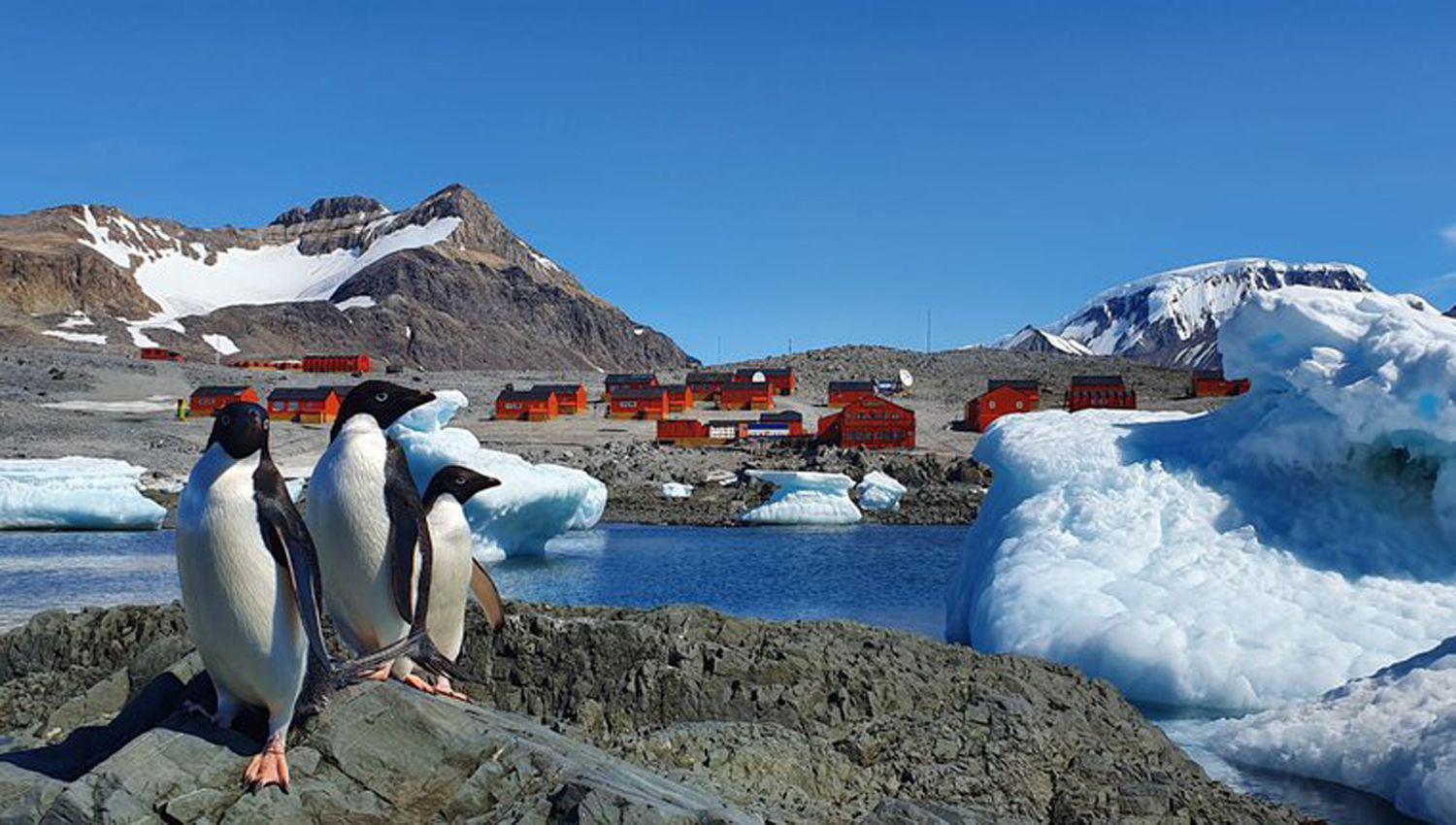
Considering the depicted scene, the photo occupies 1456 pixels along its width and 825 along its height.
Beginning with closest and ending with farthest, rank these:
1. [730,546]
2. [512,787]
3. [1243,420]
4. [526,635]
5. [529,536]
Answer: [512,787] < [526,635] < [1243,420] < [529,536] < [730,546]

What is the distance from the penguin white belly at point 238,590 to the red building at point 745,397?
59.7 meters

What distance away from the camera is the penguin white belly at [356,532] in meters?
6.42

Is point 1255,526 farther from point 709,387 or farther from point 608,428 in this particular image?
point 709,387

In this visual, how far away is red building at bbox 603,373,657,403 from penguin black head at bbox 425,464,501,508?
55.2 metres

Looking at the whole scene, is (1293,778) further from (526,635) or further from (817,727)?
(526,635)

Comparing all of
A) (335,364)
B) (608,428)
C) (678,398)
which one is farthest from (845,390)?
(335,364)

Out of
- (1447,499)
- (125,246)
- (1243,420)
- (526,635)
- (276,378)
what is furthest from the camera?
(125,246)

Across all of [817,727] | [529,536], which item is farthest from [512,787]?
[529,536]

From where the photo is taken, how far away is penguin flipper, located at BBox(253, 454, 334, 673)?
5.64m

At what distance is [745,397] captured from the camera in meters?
65.7

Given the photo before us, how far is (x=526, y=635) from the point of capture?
980cm

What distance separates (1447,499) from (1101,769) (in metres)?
8.05

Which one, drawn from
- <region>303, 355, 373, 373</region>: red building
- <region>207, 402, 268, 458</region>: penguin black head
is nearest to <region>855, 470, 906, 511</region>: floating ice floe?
<region>207, 402, 268, 458</region>: penguin black head

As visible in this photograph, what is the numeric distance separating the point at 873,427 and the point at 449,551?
45799 millimetres
